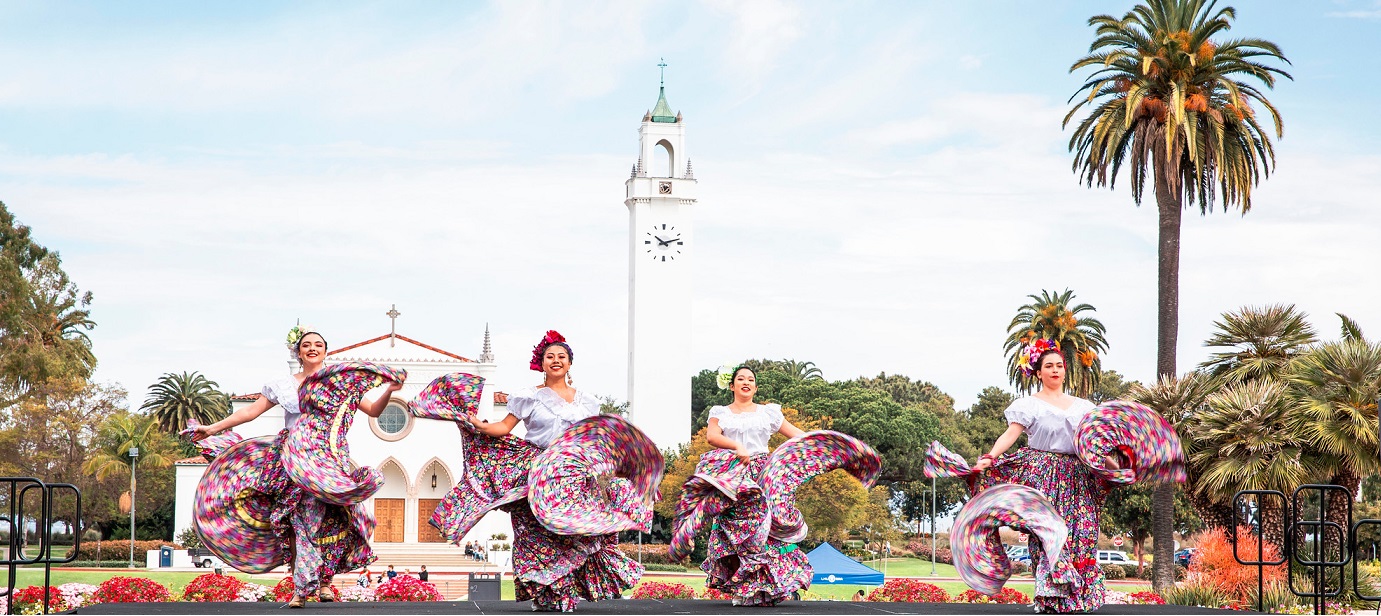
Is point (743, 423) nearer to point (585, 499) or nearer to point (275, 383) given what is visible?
point (585, 499)

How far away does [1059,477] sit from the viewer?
1159 centimetres

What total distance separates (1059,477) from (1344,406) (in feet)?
35.2

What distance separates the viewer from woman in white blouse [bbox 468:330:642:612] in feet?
35.6

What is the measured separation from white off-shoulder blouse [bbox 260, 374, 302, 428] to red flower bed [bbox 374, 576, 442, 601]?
13.2 ft

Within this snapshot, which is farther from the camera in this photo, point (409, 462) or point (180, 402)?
point (180, 402)

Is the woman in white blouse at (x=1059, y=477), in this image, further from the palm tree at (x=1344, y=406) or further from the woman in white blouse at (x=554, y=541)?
the palm tree at (x=1344, y=406)

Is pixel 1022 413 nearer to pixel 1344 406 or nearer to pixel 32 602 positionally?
pixel 32 602

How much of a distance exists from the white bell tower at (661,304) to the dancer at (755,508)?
52.6m

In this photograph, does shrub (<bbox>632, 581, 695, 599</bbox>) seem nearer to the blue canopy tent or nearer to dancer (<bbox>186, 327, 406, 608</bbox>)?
dancer (<bbox>186, 327, 406, 608</bbox>)

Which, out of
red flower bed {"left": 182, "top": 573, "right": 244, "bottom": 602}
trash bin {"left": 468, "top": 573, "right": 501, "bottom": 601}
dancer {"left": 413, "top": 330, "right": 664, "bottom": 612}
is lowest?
red flower bed {"left": 182, "top": 573, "right": 244, "bottom": 602}

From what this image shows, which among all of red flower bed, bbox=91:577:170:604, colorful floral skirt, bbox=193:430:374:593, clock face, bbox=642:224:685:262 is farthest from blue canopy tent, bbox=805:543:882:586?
clock face, bbox=642:224:685:262

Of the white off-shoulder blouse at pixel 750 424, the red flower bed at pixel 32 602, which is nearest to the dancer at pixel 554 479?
the white off-shoulder blouse at pixel 750 424

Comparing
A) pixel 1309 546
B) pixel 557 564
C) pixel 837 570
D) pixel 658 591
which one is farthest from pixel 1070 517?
pixel 837 570

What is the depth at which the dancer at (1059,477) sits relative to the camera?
37.1ft
